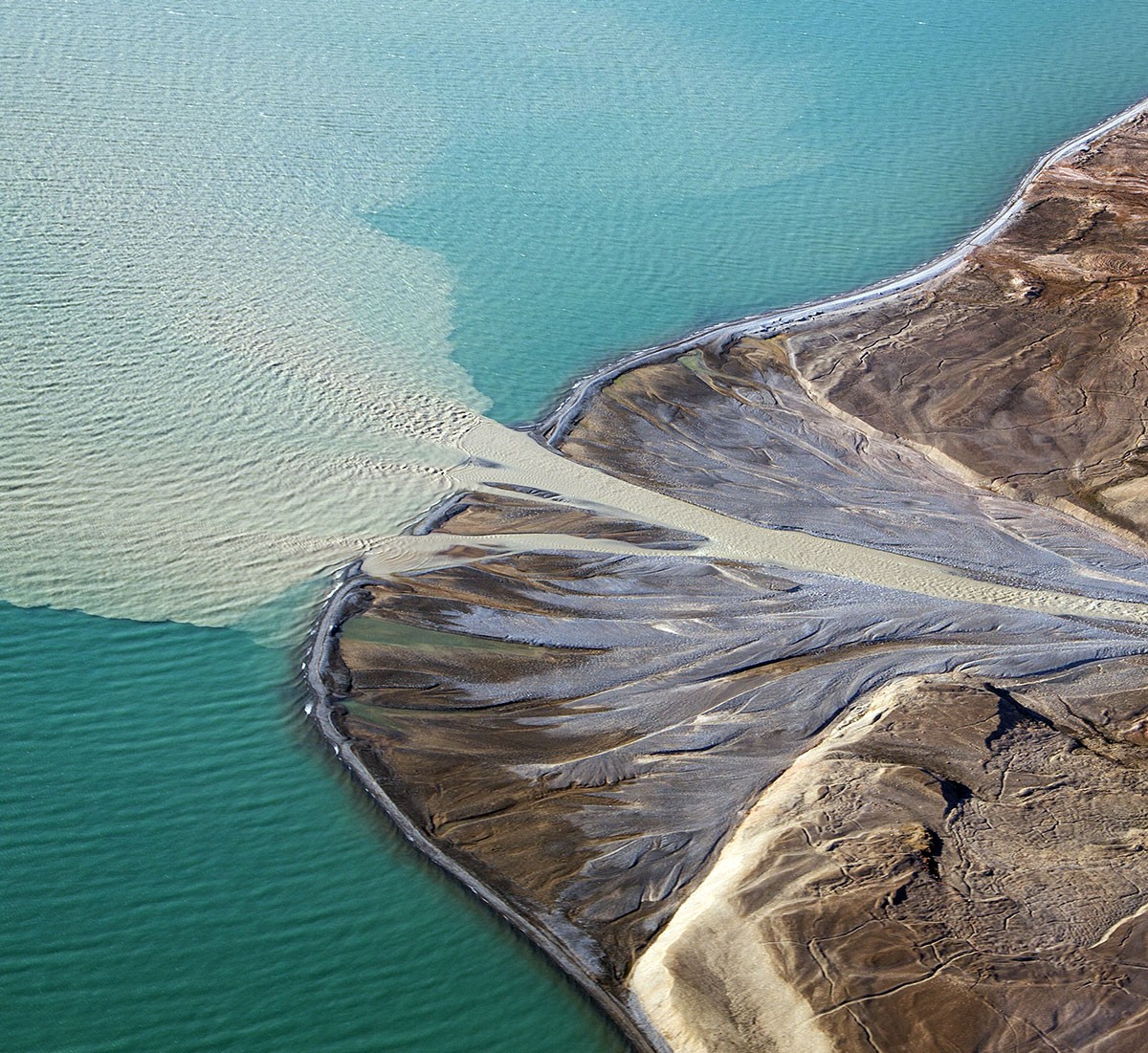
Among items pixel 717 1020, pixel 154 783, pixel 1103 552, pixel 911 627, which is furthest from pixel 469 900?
pixel 1103 552

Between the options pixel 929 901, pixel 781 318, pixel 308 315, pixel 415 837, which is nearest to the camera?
pixel 929 901

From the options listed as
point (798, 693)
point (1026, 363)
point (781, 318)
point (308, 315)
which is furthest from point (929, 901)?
point (308, 315)

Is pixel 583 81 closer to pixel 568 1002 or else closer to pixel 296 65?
pixel 296 65

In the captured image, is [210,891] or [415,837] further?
[415,837]

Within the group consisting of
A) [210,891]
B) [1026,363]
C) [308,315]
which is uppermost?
[308,315]

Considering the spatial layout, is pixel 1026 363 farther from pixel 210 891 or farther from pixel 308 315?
pixel 210 891
